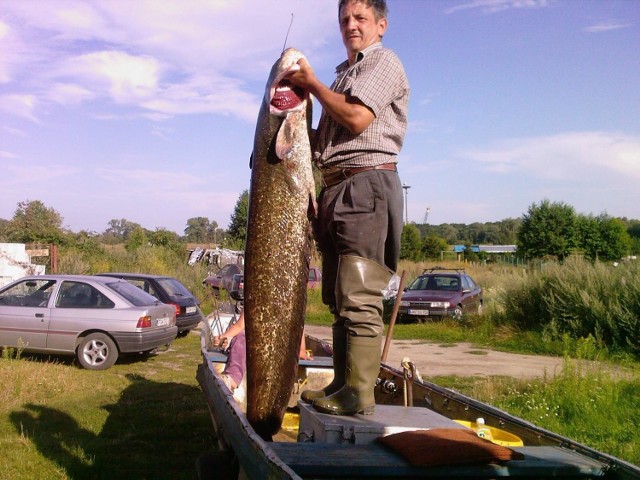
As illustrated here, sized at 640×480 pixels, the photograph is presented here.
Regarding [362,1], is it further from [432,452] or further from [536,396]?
[536,396]

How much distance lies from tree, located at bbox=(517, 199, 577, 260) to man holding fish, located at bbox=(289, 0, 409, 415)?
43.9m

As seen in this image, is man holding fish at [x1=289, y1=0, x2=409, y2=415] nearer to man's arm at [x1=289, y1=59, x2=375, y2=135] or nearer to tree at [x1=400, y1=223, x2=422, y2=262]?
man's arm at [x1=289, y1=59, x2=375, y2=135]

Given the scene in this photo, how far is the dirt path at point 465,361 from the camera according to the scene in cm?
1290

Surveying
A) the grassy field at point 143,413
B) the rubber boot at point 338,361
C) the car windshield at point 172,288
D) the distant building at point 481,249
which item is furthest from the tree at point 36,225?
the distant building at point 481,249

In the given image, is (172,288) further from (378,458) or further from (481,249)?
(481,249)

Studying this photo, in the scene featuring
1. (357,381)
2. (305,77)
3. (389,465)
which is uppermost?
(305,77)

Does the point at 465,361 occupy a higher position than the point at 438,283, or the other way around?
the point at 438,283

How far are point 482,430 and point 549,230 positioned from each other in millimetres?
44366

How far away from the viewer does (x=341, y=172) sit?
355 cm

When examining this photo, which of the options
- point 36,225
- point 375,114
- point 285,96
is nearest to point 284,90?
point 285,96

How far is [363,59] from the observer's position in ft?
11.6

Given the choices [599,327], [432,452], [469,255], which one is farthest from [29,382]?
[469,255]

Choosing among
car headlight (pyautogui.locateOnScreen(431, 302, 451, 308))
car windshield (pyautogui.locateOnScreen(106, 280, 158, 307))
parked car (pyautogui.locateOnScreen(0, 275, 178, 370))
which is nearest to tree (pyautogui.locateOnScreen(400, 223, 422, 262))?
car headlight (pyautogui.locateOnScreen(431, 302, 451, 308))

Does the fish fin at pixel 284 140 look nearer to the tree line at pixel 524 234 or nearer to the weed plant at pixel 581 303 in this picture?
the weed plant at pixel 581 303
